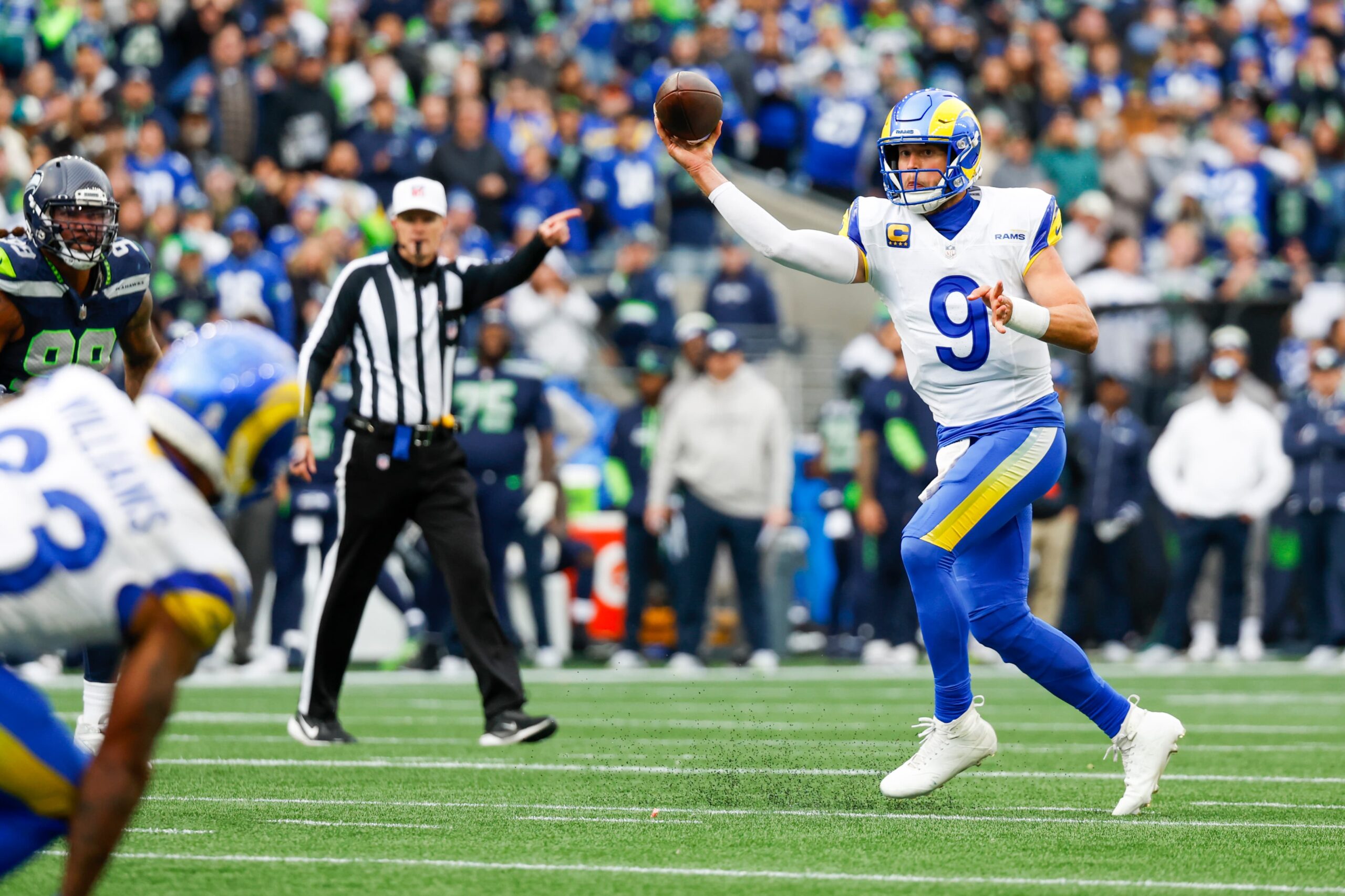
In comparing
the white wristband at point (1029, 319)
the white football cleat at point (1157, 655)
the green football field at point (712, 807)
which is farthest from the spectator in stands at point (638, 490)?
the white wristband at point (1029, 319)

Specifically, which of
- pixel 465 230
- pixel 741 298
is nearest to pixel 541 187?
pixel 465 230

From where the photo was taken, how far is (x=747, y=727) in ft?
25.7

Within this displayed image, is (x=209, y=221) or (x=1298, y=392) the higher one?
(x=209, y=221)

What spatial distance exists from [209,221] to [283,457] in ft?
31.5

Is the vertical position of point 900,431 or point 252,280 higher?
point 252,280

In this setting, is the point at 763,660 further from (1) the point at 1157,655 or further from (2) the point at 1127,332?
(2) the point at 1127,332

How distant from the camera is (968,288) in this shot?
5512 millimetres

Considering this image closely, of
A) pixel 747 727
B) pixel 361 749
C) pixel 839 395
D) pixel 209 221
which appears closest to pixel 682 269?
pixel 839 395

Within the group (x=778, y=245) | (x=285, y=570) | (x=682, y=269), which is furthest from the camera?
(x=682, y=269)

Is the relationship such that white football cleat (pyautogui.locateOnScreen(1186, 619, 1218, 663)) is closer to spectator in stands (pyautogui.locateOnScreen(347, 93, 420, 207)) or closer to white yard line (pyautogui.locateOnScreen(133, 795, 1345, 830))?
spectator in stands (pyautogui.locateOnScreen(347, 93, 420, 207))

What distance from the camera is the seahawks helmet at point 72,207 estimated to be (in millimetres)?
5664

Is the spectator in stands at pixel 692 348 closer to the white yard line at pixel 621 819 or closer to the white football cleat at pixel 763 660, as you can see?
the white football cleat at pixel 763 660

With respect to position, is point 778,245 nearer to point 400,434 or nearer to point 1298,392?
point 400,434

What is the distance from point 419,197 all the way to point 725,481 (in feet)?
14.6
